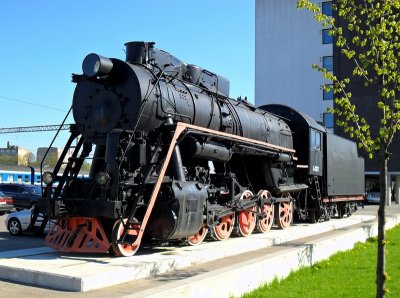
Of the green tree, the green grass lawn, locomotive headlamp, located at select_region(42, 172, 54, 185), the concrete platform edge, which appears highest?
the green tree

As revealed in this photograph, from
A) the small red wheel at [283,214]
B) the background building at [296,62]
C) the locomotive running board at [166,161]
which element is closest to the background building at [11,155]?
the background building at [296,62]

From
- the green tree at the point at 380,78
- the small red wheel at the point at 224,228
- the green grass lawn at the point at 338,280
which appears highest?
the green tree at the point at 380,78

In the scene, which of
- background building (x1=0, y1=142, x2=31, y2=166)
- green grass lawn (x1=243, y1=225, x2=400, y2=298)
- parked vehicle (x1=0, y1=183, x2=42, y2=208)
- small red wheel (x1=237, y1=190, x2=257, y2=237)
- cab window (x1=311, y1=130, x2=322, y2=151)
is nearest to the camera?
green grass lawn (x1=243, y1=225, x2=400, y2=298)

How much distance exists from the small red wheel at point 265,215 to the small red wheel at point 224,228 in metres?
1.47

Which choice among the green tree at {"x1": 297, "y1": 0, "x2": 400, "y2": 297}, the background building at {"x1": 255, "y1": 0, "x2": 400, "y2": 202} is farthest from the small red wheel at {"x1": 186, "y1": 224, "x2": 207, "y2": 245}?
the background building at {"x1": 255, "y1": 0, "x2": 400, "y2": 202}

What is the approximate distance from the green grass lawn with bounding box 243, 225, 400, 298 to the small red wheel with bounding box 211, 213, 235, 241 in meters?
2.51

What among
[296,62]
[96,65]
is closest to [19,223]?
[96,65]

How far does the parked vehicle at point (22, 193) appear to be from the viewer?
85.6ft

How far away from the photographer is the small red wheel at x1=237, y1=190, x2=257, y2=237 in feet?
40.2

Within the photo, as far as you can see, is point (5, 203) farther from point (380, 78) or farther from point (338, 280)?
point (380, 78)

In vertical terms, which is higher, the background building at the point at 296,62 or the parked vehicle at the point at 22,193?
the background building at the point at 296,62

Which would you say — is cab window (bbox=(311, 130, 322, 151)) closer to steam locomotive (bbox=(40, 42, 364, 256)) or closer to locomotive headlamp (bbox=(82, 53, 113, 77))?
steam locomotive (bbox=(40, 42, 364, 256))

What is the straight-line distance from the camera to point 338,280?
8.14 metres

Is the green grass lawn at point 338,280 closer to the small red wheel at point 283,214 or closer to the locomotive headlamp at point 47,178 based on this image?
the small red wheel at point 283,214
